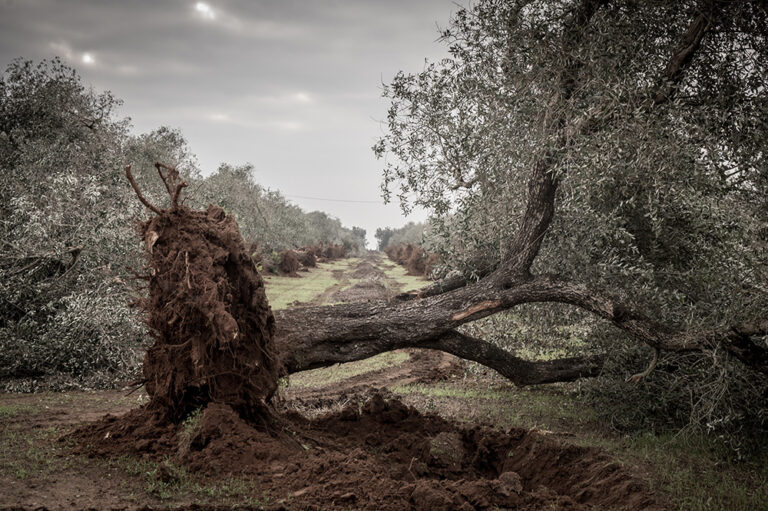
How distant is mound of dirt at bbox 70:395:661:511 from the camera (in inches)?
196

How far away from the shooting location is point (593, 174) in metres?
6.87

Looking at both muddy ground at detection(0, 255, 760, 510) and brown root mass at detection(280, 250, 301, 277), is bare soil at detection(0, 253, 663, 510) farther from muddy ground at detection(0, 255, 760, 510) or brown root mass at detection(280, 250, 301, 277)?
brown root mass at detection(280, 250, 301, 277)

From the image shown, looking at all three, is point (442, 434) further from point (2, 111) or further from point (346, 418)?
point (2, 111)

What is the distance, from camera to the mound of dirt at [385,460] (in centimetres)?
498

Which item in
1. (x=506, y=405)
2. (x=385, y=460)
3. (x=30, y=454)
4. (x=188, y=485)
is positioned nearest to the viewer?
(x=188, y=485)

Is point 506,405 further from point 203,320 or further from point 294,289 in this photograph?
point 294,289

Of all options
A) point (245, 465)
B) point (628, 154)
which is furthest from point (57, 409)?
point (628, 154)

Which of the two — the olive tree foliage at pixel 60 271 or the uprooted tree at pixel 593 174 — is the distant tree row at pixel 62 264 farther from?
the uprooted tree at pixel 593 174

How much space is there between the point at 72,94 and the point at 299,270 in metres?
27.5

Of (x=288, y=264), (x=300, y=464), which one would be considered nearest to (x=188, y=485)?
(x=300, y=464)

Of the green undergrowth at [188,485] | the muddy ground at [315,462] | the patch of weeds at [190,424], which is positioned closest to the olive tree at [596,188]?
the muddy ground at [315,462]

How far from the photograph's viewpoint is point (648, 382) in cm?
788

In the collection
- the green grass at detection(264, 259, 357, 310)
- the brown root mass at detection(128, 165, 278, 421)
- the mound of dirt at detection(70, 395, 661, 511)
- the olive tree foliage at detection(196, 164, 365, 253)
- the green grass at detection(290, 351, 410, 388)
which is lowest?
the green grass at detection(290, 351, 410, 388)

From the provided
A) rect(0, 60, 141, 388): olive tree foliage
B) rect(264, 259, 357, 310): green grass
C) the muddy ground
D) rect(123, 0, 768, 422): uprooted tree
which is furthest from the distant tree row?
rect(264, 259, 357, 310): green grass
